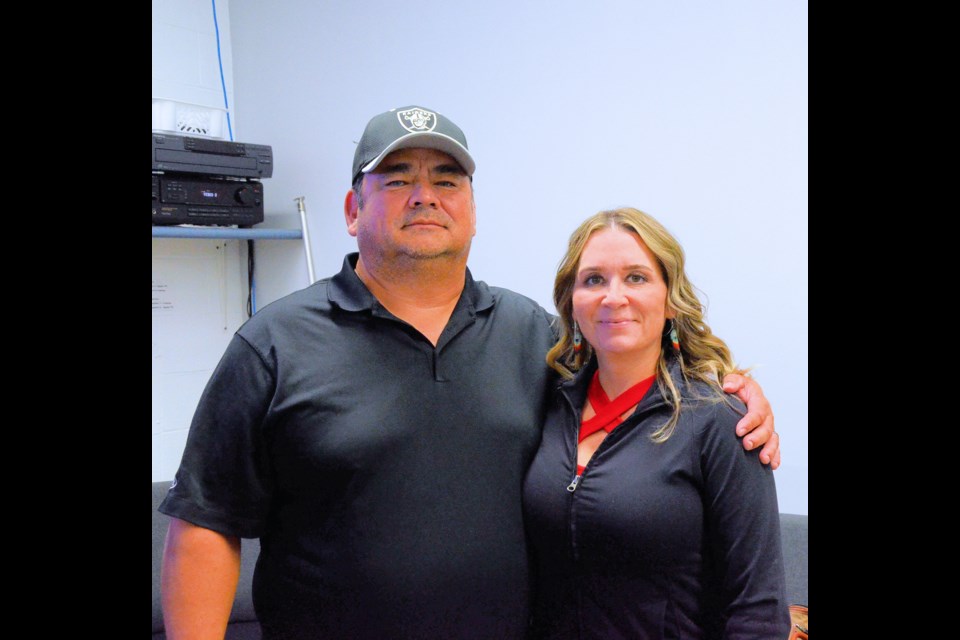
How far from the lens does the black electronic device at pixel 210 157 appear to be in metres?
2.94

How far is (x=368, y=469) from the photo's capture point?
1.42 m

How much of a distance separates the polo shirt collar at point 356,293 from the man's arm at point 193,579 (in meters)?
0.47

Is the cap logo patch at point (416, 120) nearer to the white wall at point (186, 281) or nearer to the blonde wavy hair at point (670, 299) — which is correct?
the blonde wavy hair at point (670, 299)

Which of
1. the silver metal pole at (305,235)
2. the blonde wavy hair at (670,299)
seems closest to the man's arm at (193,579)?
the blonde wavy hair at (670,299)

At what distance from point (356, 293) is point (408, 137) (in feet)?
1.00

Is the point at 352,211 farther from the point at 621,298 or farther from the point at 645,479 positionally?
the point at 645,479

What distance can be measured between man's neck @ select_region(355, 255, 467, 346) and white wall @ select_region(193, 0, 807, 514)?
108 centimetres

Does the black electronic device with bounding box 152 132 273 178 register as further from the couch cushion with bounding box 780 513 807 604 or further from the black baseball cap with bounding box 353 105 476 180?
the couch cushion with bounding box 780 513 807 604

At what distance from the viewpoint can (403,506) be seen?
142 cm

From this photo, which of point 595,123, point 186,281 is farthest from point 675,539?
point 186,281

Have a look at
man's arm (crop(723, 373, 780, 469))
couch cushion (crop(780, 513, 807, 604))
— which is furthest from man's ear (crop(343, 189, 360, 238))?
couch cushion (crop(780, 513, 807, 604))
